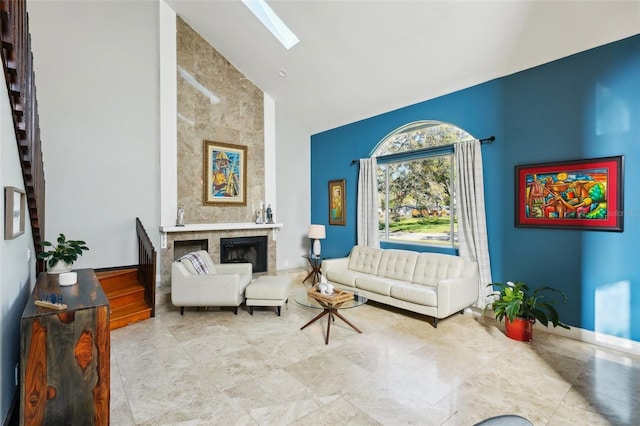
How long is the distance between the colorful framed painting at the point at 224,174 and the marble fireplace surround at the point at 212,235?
49 cm

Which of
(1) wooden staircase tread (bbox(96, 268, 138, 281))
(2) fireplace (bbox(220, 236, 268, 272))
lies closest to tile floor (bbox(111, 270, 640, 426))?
(1) wooden staircase tread (bbox(96, 268, 138, 281))

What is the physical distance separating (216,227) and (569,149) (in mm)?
5226

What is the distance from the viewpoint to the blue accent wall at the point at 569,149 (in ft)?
10.4

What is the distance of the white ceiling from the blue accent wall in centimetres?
21

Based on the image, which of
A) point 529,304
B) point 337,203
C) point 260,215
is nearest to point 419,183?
point 337,203

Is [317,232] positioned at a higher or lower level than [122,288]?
higher

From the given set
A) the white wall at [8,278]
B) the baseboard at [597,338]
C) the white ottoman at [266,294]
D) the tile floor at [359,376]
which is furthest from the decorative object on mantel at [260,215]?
the baseboard at [597,338]

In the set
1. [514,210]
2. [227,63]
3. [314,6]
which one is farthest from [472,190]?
[227,63]

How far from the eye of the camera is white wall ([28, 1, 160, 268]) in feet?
14.9

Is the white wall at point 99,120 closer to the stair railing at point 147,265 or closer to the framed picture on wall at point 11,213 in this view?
the stair railing at point 147,265

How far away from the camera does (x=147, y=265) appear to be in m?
4.49

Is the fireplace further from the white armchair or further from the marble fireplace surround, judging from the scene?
the white armchair

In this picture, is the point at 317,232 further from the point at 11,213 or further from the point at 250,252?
the point at 11,213

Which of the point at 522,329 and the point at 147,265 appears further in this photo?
the point at 147,265
